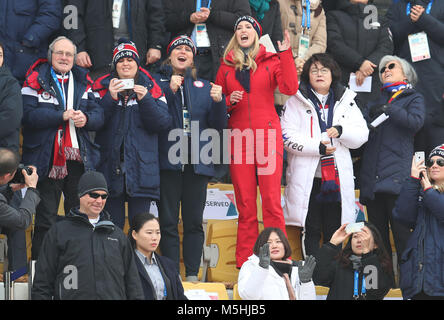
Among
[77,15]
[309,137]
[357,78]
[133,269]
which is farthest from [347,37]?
[133,269]

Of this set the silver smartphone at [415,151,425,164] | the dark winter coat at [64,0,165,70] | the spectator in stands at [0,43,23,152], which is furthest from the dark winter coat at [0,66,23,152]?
the silver smartphone at [415,151,425,164]

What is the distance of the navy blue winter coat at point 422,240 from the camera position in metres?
7.51

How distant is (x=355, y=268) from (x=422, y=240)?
0.61 metres

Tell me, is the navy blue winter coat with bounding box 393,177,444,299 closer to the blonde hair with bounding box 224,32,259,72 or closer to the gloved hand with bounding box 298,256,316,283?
the gloved hand with bounding box 298,256,316,283

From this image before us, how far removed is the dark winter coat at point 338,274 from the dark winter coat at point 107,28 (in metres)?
2.82

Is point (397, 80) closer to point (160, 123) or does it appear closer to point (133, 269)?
point (160, 123)

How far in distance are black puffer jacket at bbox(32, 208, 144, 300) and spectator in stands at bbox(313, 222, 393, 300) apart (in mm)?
1859

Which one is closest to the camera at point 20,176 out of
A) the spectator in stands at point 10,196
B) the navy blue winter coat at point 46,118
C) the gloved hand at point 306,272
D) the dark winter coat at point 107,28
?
the spectator in stands at point 10,196

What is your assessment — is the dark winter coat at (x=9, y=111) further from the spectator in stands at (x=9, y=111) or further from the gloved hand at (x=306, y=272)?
the gloved hand at (x=306, y=272)

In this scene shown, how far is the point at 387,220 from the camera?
8805 millimetres

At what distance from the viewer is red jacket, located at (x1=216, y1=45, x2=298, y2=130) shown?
8516 millimetres
